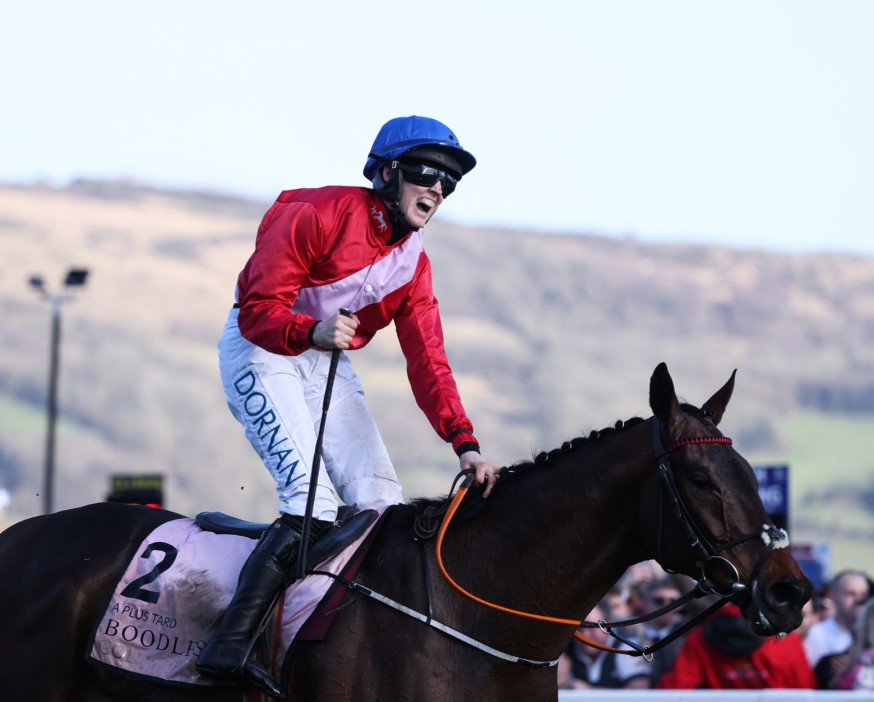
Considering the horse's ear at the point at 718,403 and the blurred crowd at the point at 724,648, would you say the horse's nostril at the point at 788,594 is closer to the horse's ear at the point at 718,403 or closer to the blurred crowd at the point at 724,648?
the horse's ear at the point at 718,403

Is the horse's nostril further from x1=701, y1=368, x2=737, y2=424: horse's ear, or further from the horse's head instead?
x1=701, y1=368, x2=737, y2=424: horse's ear

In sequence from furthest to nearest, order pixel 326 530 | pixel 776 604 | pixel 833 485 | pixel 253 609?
pixel 833 485 < pixel 326 530 < pixel 253 609 < pixel 776 604

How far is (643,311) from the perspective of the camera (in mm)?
84625

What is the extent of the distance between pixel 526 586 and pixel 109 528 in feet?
5.54

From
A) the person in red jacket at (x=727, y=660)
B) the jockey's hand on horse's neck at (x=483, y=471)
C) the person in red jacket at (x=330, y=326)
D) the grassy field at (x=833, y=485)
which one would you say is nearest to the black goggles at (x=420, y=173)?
the person in red jacket at (x=330, y=326)

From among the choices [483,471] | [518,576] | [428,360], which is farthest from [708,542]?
[428,360]

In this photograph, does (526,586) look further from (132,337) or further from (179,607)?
(132,337)

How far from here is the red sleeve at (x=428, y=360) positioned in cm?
555

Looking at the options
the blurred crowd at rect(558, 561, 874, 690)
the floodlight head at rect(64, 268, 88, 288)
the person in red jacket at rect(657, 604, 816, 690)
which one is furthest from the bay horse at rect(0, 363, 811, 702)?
the floodlight head at rect(64, 268, 88, 288)

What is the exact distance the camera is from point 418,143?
5344 mm

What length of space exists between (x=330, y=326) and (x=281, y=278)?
1.18ft

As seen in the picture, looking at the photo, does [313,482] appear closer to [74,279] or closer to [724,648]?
[724,648]

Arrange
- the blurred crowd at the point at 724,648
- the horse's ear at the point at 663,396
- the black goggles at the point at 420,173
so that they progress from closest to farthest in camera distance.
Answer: the horse's ear at the point at 663,396, the black goggles at the point at 420,173, the blurred crowd at the point at 724,648

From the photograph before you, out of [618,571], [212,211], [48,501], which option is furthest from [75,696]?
[212,211]
